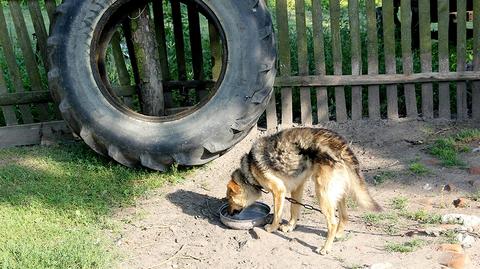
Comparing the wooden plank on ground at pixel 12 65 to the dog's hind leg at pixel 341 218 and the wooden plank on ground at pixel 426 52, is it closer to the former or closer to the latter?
the dog's hind leg at pixel 341 218

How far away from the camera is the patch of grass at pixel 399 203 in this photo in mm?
→ 5172

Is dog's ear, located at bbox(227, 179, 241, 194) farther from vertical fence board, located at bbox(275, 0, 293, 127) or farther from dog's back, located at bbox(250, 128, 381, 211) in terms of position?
vertical fence board, located at bbox(275, 0, 293, 127)

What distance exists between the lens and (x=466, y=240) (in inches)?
176

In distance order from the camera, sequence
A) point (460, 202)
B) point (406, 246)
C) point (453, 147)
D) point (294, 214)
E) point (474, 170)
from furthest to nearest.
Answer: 1. point (453, 147)
2. point (474, 170)
3. point (460, 202)
4. point (294, 214)
5. point (406, 246)

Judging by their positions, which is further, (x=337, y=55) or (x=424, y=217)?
(x=337, y=55)

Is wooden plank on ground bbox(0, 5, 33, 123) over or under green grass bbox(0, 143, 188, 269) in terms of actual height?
over

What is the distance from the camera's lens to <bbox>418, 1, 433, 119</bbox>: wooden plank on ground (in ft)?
22.5

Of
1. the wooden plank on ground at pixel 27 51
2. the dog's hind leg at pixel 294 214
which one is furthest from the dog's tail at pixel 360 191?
the wooden plank on ground at pixel 27 51

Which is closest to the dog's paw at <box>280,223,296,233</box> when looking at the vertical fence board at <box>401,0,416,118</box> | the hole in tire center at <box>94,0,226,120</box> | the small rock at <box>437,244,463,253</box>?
the small rock at <box>437,244,463,253</box>

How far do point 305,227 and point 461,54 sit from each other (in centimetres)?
304

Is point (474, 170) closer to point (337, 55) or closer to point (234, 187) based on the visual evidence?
point (337, 55)

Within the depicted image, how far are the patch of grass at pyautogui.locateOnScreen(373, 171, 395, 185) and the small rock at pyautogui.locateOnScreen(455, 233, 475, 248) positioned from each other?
1220 mm

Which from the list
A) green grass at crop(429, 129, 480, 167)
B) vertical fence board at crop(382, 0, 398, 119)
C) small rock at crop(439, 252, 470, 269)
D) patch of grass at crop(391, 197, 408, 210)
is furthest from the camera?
vertical fence board at crop(382, 0, 398, 119)

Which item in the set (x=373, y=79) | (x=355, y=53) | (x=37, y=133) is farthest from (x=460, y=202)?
(x=37, y=133)
